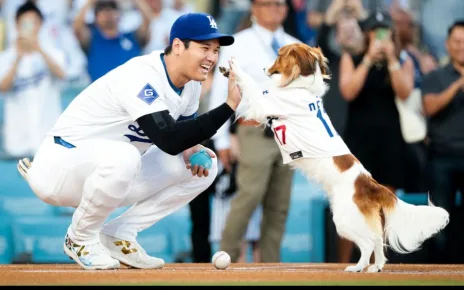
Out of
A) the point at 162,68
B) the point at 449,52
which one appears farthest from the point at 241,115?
the point at 449,52

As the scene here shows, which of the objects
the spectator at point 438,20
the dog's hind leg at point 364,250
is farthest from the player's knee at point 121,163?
the spectator at point 438,20

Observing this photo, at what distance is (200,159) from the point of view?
19.1ft

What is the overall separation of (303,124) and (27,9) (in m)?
3.56

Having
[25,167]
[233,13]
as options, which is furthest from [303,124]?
[233,13]

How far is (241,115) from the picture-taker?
19.2 ft

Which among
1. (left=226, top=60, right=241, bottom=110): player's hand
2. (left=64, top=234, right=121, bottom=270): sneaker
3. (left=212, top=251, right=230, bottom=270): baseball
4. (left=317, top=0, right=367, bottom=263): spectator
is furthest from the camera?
(left=317, top=0, right=367, bottom=263): spectator

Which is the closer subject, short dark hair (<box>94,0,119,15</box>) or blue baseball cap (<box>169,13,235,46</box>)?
blue baseball cap (<box>169,13,235,46</box>)

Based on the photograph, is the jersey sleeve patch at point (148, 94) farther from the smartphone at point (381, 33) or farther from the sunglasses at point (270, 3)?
the smartphone at point (381, 33)

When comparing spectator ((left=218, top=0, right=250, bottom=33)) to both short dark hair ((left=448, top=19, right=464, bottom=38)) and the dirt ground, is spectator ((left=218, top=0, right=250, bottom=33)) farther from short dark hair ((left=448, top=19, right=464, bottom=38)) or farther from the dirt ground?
the dirt ground

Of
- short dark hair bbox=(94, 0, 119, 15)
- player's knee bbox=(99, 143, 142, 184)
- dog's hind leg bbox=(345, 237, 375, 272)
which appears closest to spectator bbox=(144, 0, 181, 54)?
short dark hair bbox=(94, 0, 119, 15)

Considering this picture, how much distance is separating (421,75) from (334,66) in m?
0.80

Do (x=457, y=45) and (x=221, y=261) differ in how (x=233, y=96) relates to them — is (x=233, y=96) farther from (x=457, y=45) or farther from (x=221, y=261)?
(x=457, y=45)

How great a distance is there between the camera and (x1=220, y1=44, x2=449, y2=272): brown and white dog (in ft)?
18.0

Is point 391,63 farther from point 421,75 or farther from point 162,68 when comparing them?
point 162,68
